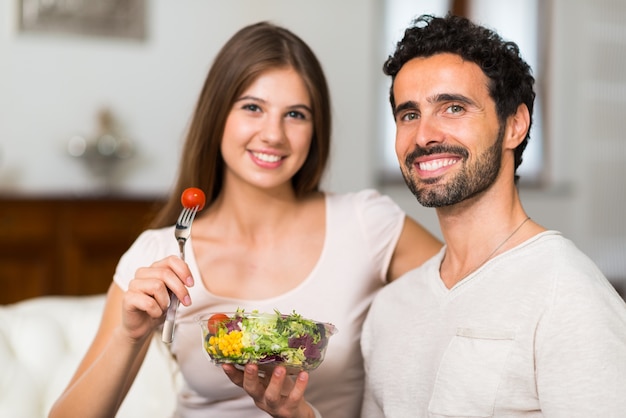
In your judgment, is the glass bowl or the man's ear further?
the man's ear

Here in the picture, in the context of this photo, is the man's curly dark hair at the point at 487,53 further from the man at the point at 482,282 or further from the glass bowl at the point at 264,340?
the glass bowl at the point at 264,340

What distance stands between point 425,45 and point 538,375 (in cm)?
71

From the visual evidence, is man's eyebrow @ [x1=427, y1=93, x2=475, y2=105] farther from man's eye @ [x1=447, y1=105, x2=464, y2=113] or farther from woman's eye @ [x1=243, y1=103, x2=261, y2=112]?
woman's eye @ [x1=243, y1=103, x2=261, y2=112]

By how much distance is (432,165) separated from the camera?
175cm

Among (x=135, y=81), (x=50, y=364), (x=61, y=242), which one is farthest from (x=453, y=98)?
(x=135, y=81)

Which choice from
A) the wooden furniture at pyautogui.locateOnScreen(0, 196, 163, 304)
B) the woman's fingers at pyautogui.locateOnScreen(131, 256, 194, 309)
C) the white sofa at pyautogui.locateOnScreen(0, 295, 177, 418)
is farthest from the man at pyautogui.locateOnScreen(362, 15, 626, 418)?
the wooden furniture at pyautogui.locateOnScreen(0, 196, 163, 304)

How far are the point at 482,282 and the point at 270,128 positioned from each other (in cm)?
74

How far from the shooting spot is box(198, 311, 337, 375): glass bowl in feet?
5.17

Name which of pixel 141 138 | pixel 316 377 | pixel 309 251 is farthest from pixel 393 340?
pixel 141 138

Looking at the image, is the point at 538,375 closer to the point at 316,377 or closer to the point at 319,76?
the point at 316,377

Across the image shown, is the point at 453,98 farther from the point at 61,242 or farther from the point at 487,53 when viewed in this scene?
the point at 61,242

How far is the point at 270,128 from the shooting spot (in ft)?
7.25

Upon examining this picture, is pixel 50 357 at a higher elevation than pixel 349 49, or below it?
below

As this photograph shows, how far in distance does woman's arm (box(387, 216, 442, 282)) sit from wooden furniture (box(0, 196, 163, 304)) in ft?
7.48
